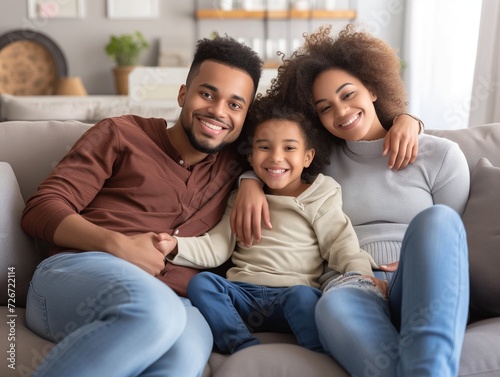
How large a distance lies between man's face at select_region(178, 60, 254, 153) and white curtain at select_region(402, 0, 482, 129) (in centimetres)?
276

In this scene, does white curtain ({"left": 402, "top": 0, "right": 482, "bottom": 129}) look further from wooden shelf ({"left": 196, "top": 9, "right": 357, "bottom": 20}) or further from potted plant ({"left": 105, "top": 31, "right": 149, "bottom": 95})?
potted plant ({"left": 105, "top": 31, "right": 149, "bottom": 95})

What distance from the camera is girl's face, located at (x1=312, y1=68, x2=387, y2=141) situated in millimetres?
1644

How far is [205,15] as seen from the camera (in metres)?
5.94

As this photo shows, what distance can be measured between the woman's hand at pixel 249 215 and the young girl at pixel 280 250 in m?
0.03

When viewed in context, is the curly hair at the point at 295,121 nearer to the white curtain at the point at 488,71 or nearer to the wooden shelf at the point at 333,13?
the white curtain at the point at 488,71

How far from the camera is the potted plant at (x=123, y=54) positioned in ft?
19.1

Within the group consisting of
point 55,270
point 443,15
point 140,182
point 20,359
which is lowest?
point 20,359

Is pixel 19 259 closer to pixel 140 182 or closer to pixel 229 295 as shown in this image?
pixel 140 182

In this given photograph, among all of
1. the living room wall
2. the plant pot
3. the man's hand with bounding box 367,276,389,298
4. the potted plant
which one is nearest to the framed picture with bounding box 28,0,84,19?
the living room wall

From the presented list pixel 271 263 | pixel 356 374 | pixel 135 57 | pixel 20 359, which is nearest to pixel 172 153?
pixel 271 263

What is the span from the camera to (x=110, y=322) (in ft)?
3.66

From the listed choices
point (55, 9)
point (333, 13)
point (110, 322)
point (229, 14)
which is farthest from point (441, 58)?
point (110, 322)

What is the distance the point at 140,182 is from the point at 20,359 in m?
0.51

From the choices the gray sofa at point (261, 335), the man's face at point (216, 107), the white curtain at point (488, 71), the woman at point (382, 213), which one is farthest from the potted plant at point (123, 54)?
the man's face at point (216, 107)
